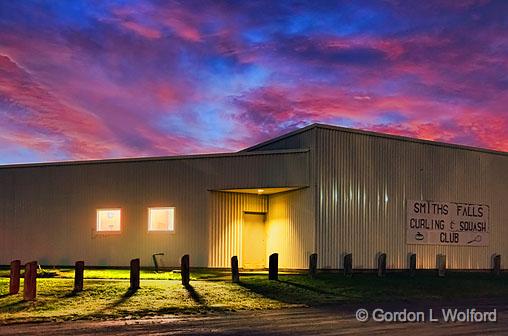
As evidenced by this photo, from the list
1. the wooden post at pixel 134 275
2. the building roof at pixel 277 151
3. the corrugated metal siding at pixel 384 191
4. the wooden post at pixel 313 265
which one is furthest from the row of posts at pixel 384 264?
the wooden post at pixel 134 275

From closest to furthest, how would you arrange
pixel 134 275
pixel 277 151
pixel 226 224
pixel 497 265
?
pixel 134 275 → pixel 277 151 → pixel 226 224 → pixel 497 265

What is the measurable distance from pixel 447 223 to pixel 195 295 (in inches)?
598

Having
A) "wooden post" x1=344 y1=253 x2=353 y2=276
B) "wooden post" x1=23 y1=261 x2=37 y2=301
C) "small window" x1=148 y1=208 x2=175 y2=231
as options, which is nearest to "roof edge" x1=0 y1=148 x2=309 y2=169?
"small window" x1=148 y1=208 x2=175 y2=231

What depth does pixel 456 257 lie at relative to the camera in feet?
98.2

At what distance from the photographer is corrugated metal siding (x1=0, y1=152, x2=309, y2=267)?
2809 cm

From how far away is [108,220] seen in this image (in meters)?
30.5

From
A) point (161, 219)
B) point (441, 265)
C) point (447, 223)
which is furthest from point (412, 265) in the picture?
point (161, 219)

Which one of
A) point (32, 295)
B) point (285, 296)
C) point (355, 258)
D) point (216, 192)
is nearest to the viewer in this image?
point (32, 295)

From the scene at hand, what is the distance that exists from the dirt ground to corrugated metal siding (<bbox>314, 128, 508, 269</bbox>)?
10021 mm

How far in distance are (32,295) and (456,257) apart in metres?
19.6

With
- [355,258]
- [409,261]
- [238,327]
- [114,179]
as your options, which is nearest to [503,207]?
[409,261]

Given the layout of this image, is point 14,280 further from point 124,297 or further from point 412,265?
point 412,265

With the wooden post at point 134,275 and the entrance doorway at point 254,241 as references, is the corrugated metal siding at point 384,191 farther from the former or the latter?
the wooden post at point 134,275

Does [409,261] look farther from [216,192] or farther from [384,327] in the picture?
[384,327]
